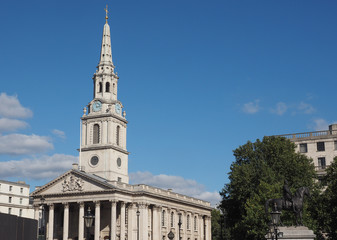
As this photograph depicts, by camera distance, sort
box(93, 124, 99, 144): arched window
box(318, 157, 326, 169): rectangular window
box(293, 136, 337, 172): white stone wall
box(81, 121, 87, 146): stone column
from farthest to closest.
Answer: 1. box(81, 121, 87, 146): stone column
2. box(93, 124, 99, 144): arched window
3. box(318, 157, 326, 169): rectangular window
4. box(293, 136, 337, 172): white stone wall

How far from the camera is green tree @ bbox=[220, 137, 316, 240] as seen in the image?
6241cm

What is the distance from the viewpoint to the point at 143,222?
83875 millimetres

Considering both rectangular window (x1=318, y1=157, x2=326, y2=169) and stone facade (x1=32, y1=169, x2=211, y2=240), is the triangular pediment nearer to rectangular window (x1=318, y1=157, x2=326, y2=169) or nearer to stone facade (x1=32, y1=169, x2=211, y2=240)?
stone facade (x1=32, y1=169, x2=211, y2=240)

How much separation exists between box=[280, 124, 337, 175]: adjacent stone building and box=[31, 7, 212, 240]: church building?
25317 millimetres

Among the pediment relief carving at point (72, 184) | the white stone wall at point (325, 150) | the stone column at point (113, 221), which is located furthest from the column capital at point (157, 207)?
the white stone wall at point (325, 150)

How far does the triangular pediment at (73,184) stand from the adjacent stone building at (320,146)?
31742 millimetres

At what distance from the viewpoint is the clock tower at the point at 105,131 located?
92.7 meters

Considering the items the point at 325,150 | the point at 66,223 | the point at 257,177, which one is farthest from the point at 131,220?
the point at 325,150

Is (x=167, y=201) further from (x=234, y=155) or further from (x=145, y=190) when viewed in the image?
(x=234, y=155)

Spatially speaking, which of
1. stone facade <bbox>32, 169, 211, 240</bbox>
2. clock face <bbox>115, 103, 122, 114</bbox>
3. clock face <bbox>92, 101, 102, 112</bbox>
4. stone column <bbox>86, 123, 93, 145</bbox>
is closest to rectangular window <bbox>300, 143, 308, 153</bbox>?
stone facade <bbox>32, 169, 211, 240</bbox>

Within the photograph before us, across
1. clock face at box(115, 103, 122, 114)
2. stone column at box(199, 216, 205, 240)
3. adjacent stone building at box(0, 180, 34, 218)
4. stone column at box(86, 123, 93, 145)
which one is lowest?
stone column at box(199, 216, 205, 240)

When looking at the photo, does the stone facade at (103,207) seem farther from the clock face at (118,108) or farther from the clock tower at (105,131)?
the clock face at (118,108)

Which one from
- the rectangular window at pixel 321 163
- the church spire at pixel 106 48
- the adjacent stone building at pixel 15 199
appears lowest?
the adjacent stone building at pixel 15 199

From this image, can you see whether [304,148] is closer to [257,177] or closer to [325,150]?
[325,150]
